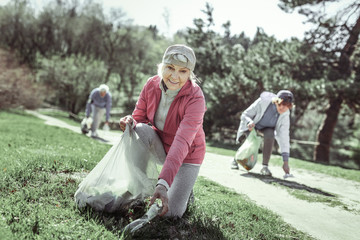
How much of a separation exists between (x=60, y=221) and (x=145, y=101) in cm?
133

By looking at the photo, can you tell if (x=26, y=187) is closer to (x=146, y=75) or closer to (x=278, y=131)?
(x=278, y=131)

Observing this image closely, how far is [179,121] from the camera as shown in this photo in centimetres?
295

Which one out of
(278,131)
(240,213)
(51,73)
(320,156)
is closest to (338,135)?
(320,156)

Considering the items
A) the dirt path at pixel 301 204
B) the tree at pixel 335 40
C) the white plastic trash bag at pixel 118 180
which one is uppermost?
the tree at pixel 335 40

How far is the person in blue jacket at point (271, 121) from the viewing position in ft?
19.2

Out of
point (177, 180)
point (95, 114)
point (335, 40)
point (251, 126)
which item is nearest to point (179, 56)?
point (177, 180)

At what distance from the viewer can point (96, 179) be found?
2.70m

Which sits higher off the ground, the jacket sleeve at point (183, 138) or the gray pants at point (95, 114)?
the jacket sleeve at point (183, 138)

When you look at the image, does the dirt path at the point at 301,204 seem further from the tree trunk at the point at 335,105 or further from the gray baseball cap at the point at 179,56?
the tree trunk at the point at 335,105

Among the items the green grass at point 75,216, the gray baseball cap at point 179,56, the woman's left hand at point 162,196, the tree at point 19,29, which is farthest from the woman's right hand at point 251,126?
the tree at point 19,29

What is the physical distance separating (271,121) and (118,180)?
4045 mm

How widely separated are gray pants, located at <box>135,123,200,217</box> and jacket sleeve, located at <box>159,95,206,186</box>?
0.35 meters

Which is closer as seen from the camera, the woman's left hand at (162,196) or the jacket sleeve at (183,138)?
the woman's left hand at (162,196)

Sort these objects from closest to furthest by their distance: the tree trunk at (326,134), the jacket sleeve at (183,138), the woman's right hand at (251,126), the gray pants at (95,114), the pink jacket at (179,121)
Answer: the jacket sleeve at (183,138) → the pink jacket at (179,121) → the woman's right hand at (251,126) → the gray pants at (95,114) → the tree trunk at (326,134)
